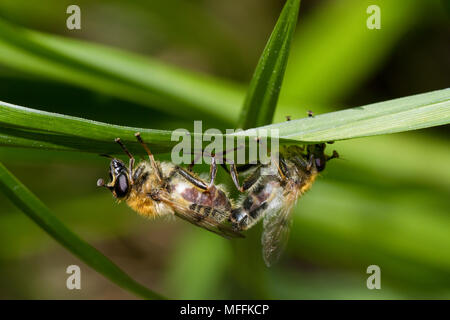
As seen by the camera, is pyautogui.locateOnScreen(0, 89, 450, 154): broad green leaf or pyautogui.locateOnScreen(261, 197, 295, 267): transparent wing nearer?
pyautogui.locateOnScreen(0, 89, 450, 154): broad green leaf

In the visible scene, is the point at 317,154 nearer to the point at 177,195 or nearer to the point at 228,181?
the point at 228,181

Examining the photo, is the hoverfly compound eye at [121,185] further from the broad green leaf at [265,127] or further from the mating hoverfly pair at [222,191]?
the broad green leaf at [265,127]

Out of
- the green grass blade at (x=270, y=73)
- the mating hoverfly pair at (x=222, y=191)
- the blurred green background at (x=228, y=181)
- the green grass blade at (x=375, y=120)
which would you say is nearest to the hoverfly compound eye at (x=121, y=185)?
the mating hoverfly pair at (x=222, y=191)

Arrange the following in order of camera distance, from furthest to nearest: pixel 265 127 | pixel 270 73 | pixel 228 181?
pixel 228 181
pixel 270 73
pixel 265 127

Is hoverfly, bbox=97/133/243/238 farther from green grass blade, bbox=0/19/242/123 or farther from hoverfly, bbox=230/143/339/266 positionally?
green grass blade, bbox=0/19/242/123

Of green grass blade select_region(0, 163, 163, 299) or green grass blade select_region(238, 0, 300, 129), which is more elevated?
green grass blade select_region(238, 0, 300, 129)

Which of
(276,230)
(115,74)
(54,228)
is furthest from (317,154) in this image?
(54,228)

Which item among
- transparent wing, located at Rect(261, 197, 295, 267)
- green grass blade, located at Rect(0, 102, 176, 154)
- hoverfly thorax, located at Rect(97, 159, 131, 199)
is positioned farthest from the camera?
transparent wing, located at Rect(261, 197, 295, 267)

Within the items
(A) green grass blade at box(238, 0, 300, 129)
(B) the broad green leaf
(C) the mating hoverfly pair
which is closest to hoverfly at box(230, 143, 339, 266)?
(C) the mating hoverfly pair
